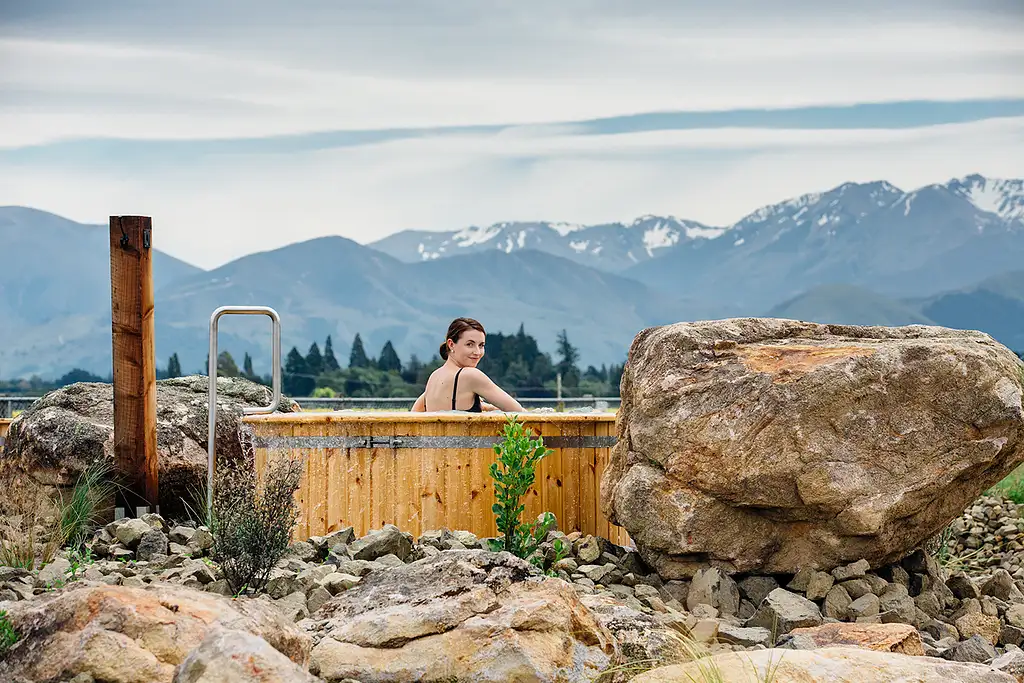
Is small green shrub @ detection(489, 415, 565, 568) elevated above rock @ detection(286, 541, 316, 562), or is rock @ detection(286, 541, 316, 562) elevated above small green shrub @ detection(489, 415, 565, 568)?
small green shrub @ detection(489, 415, 565, 568)

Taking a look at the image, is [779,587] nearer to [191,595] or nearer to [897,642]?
[897,642]

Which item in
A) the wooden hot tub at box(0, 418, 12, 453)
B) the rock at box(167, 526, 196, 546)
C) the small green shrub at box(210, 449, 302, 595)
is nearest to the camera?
the small green shrub at box(210, 449, 302, 595)

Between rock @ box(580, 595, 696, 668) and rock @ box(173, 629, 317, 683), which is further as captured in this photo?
rock @ box(580, 595, 696, 668)

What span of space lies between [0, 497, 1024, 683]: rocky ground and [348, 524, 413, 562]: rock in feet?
0.04

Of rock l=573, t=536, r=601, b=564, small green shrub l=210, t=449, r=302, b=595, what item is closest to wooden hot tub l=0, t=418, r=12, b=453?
small green shrub l=210, t=449, r=302, b=595

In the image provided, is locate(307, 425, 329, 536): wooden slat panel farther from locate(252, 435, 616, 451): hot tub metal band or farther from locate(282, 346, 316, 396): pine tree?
locate(282, 346, 316, 396): pine tree

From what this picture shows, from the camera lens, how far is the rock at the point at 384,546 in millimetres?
8070

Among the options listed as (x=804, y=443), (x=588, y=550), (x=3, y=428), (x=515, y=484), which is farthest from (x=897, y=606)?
(x=3, y=428)

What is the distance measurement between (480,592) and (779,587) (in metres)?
3.38

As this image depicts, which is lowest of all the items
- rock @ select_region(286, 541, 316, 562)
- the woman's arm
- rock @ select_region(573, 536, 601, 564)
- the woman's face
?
rock @ select_region(573, 536, 601, 564)

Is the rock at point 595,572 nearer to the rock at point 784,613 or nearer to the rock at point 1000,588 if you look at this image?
the rock at point 784,613

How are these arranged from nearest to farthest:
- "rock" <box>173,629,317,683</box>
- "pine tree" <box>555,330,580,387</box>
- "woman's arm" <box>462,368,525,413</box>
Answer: "rock" <box>173,629,317,683</box> → "woman's arm" <box>462,368,525,413</box> → "pine tree" <box>555,330,580,387</box>

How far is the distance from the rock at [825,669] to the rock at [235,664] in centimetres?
166

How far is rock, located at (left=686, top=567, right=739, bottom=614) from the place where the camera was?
8219 millimetres
